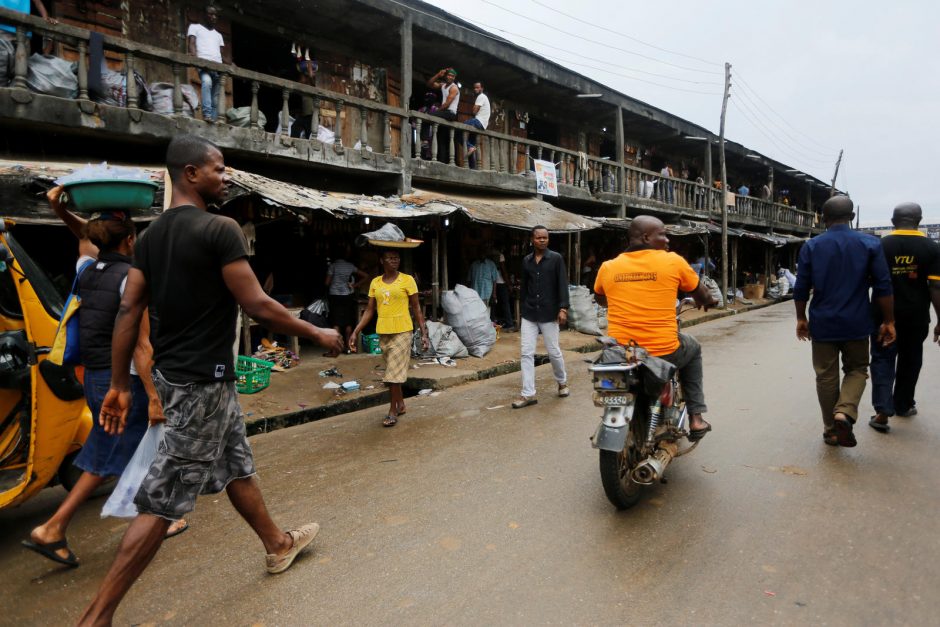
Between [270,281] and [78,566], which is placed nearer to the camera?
[78,566]

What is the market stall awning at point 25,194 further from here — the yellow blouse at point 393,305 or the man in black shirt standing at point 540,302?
the man in black shirt standing at point 540,302

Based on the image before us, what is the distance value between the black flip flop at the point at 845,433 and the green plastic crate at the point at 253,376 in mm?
5573

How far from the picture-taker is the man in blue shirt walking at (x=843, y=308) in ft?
12.9

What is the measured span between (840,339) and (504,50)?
33.0ft

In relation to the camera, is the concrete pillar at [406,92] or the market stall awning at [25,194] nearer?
the market stall awning at [25,194]

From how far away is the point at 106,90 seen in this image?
6.88m

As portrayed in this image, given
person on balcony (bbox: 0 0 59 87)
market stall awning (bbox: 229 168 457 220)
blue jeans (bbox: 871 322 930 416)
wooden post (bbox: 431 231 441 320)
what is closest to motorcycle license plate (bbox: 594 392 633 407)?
blue jeans (bbox: 871 322 930 416)

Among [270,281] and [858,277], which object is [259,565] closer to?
[858,277]

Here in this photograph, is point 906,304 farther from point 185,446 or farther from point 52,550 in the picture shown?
point 52,550

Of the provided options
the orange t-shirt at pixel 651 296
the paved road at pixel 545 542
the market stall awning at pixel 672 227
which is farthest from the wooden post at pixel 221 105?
the market stall awning at pixel 672 227

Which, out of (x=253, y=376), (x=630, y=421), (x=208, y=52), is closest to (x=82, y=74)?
(x=208, y=52)

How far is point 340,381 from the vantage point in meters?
7.19

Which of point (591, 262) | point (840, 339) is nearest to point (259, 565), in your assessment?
point (840, 339)

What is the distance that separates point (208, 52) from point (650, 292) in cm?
774
